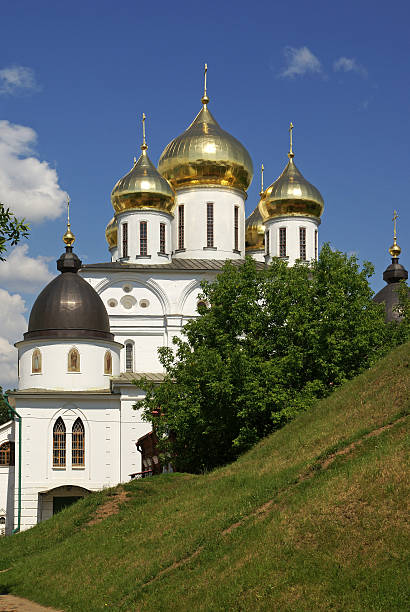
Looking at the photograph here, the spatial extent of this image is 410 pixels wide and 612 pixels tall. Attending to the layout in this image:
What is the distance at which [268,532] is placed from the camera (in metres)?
12.6

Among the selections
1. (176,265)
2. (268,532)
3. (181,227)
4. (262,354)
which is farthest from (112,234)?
(268,532)

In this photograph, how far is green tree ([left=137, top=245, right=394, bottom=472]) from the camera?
80.0 ft

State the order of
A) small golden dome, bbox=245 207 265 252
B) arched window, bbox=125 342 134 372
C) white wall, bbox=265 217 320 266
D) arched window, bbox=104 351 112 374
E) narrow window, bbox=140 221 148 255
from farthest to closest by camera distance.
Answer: small golden dome, bbox=245 207 265 252 → white wall, bbox=265 217 320 266 → narrow window, bbox=140 221 148 255 → arched window, bbox=125 342 134 372 → arched window, bbox=104 351 112 374

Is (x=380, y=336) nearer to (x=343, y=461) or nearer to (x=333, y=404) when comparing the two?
(x=333, y=404)

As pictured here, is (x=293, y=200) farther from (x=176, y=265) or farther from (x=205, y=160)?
(x=176, y=265)

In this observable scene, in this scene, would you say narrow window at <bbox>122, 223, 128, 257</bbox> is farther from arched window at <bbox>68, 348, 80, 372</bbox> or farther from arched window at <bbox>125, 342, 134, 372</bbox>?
arched window at <bbox>68, 348, 80, 372</bbox>

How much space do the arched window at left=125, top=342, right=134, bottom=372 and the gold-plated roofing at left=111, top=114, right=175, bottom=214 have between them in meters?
6.51

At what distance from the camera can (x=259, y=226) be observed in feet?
161

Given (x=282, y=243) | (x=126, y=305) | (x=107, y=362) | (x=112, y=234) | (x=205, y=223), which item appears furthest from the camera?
(x=112, y=234)

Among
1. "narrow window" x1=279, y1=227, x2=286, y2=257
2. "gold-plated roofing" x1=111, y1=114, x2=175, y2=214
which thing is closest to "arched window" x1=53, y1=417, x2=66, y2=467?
"gold-plated roofing" x1=111, y1=114, x2=175, y2=214

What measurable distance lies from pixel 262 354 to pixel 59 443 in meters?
13.8

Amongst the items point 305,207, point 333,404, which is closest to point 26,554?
point 333,404

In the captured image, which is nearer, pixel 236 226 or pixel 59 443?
pixel 59 443

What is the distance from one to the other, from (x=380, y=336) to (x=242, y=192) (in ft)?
66.2
